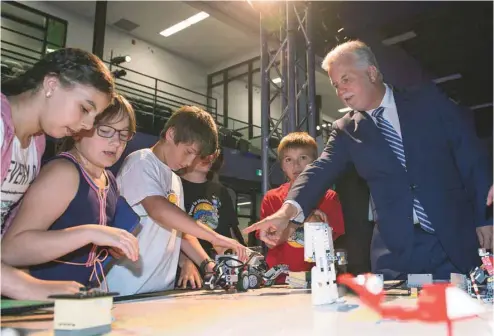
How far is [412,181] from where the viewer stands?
4.50 ft

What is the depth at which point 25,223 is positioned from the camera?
0.97 meters

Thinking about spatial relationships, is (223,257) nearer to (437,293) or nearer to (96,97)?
(96,97)

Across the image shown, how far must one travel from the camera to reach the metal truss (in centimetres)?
405

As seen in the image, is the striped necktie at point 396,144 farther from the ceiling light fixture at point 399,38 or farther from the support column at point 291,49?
the ceiling light fixture at point 399,38

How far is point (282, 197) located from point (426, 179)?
0.89 m

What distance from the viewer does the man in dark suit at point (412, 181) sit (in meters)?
1.32

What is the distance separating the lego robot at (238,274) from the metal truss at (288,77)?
246 centimetres

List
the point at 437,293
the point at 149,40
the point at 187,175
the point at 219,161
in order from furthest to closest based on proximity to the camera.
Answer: the point at 149,40, the point at 219,161, the point at 187,175, the point at 437,293

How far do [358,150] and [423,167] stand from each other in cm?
23

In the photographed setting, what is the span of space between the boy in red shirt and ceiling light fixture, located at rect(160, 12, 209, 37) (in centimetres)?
635

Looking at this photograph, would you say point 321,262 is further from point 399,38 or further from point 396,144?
point 399,38

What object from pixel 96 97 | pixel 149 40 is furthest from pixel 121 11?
pixel 96 97

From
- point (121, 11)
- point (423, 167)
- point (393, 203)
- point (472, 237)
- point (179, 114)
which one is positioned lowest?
point (472, 237)

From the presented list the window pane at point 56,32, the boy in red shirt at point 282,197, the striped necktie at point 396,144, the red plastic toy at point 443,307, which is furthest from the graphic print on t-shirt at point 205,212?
the window pane at point 56,32
